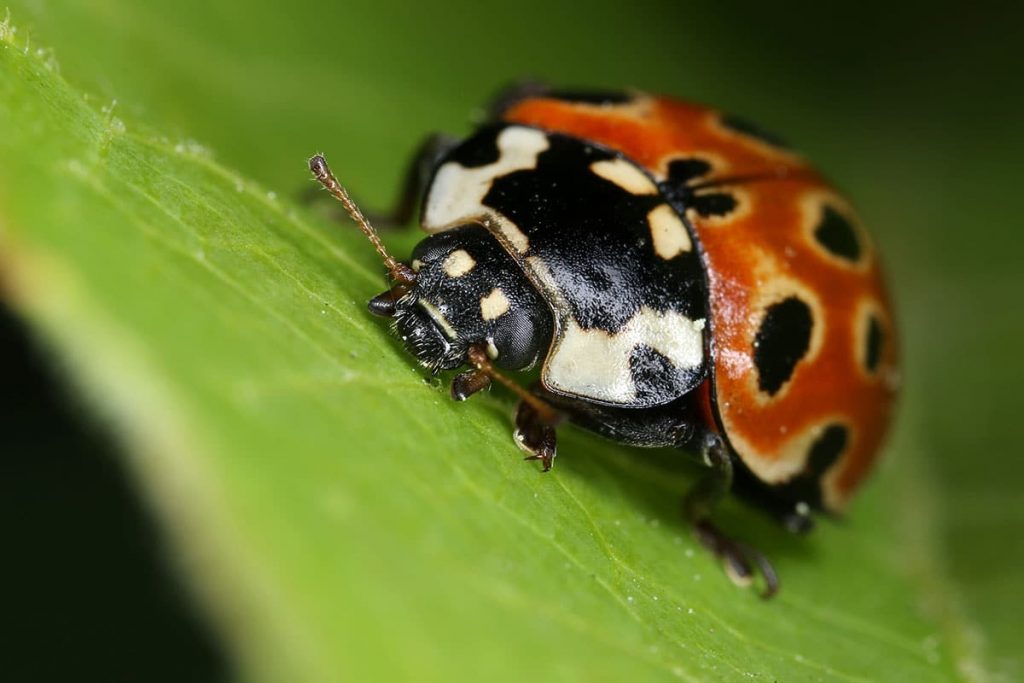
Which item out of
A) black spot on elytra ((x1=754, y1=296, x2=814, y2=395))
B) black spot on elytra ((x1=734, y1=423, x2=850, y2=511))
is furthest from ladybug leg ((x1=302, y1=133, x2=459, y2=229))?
black spot on elytra ((x1=734, y1=423, x2=850, y2=511))

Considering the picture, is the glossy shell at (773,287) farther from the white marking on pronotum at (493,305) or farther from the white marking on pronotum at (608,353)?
the white marking on pronotum at (493,305)

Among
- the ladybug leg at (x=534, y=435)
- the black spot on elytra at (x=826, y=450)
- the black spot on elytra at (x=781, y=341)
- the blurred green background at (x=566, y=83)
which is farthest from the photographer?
the blurred green background at (x=566, y=83)

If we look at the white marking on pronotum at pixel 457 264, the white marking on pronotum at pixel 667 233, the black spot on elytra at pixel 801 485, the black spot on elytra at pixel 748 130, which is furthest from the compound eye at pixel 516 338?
the black spot on elytra at pixel 748 130

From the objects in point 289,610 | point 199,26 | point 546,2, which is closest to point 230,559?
point 289,610

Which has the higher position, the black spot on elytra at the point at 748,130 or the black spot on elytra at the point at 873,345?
the black spot on elytra at the point at 748,130

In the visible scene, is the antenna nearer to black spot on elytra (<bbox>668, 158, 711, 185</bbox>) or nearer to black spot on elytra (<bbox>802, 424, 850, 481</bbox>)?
black spot on elytra (<bbox>668, 158, 711, 185</bbox>)

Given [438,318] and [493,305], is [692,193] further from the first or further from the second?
[438,318]

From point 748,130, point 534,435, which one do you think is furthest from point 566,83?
point 534,435
